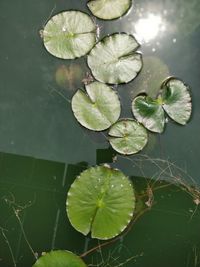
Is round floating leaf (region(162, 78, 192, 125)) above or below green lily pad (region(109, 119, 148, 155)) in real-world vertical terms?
above

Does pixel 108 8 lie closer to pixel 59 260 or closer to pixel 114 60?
pixel 114 60

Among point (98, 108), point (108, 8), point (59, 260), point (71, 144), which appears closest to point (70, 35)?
point (108, 8)

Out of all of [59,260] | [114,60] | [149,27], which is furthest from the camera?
[149,27]

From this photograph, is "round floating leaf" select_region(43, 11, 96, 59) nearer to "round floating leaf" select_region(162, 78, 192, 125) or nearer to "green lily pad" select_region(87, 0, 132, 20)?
"green lily pad" select_region(87, 0, 132, 20)

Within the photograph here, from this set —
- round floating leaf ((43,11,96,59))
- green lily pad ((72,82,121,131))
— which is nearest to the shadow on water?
green lily pad ((72,82,121,131))

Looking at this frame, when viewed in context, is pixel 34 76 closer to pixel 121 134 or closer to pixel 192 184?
pixel 121 134

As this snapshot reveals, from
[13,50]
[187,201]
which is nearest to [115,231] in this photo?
[187,201]

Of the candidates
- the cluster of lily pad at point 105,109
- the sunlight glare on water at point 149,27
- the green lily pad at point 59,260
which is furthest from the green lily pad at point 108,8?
the green lily pad at point 59,260

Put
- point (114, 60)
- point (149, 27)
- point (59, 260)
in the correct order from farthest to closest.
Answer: point (149, 27), point (114, 60), point (59, 260)
